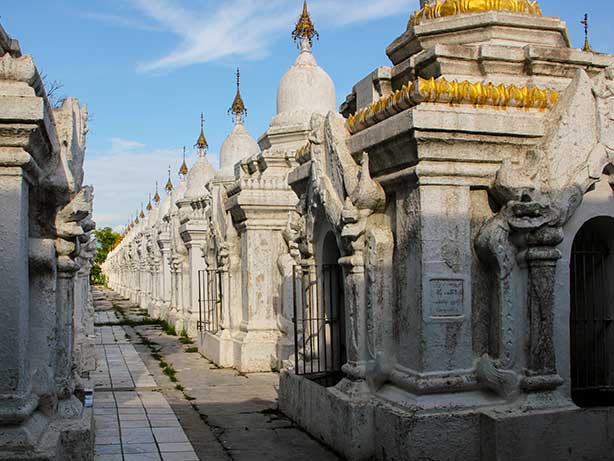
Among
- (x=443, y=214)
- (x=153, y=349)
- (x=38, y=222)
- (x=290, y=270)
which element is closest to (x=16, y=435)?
(x=38, y=222)

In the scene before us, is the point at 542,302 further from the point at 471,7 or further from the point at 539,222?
the point at 471,7

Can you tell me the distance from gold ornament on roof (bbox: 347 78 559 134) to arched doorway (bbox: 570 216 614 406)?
1283 mm

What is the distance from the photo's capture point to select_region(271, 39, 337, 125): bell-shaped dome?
13.8 meters

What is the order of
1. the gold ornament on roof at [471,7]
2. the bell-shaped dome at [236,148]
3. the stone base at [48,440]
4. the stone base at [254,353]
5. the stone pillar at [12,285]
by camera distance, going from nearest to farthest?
1. the stone base at [48,440]
2. the stone pillar at [12,285]
3. the gold ornament on roof at [471,7]
4. the stone base at [254,353]
5. the bell-shaped dome at [236,148]

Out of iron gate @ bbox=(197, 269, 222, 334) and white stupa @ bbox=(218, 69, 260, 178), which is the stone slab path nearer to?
iron gate @ bbox=(197, 269, 222, 334)

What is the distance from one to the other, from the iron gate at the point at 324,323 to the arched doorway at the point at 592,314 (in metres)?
2.41

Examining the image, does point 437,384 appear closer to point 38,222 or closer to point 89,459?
point 89,459

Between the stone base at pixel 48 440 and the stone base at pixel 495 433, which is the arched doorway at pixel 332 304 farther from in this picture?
the stone base at pixel 48 440

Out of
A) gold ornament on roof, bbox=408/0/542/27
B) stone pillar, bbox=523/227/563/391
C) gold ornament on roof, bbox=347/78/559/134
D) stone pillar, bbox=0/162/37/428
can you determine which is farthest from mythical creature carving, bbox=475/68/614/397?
stone pillar, bbox=0/162/37/428

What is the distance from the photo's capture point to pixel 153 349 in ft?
56.6

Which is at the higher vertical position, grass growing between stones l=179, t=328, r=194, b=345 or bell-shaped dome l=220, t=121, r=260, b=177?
bell-shaped dome l=220, t=121, r=260, b=177

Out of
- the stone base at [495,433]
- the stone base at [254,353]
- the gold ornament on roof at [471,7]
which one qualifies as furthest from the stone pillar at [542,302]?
the stone base at [254,353]

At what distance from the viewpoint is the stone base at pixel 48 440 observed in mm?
5074

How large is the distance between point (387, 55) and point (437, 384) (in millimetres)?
3402
